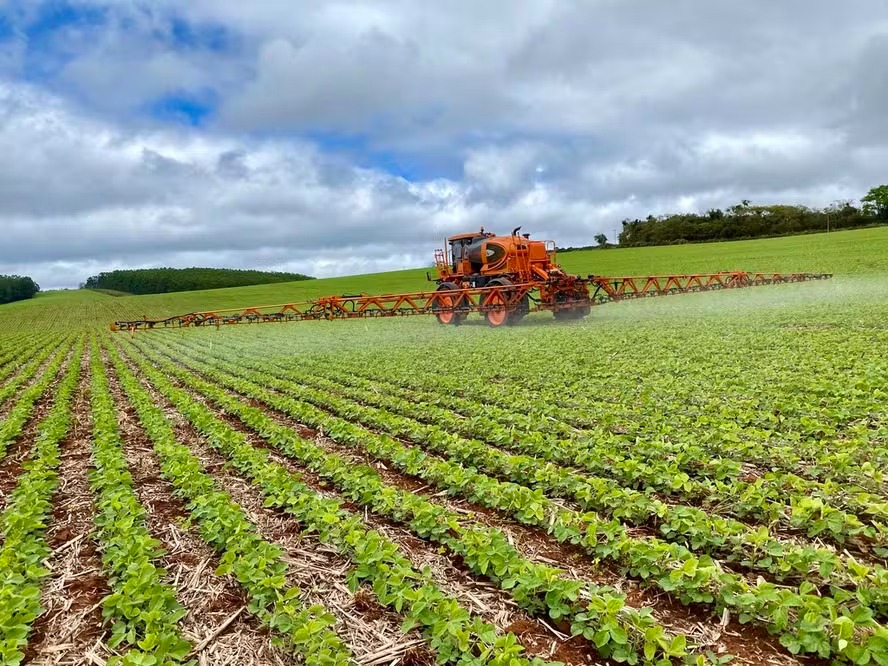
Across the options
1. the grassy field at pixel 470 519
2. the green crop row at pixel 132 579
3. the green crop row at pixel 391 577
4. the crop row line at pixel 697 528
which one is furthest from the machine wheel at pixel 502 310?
the green crop row at pixel 132 579

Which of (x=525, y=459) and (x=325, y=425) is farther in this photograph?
(x=325, y=425)

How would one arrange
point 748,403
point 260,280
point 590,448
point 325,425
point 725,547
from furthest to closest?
point 260,280 → point 325,425 → point 748,403 → point 590,448 → point 725,547

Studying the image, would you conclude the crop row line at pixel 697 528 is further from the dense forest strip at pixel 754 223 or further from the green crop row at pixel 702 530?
the dense forest strip at pixel 754 223

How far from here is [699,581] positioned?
3.25m

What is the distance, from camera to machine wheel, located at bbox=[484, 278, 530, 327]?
20.9 m

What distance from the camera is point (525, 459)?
5469 mm

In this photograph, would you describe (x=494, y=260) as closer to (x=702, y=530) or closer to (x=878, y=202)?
(x=702, y=530)

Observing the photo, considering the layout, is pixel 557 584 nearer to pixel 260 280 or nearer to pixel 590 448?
pixel 590 448

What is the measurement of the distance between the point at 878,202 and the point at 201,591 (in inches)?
4007

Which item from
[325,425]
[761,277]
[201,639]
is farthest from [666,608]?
[761,277]

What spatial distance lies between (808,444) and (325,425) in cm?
548

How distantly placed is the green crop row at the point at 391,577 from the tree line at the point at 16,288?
110 meters

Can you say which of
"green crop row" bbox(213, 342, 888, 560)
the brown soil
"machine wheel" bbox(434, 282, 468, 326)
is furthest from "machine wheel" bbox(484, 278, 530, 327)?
"green crop row" bbox(213, 342, 888, 560)

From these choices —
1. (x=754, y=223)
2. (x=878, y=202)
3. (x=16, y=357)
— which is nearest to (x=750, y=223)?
(x=754, y=223)
